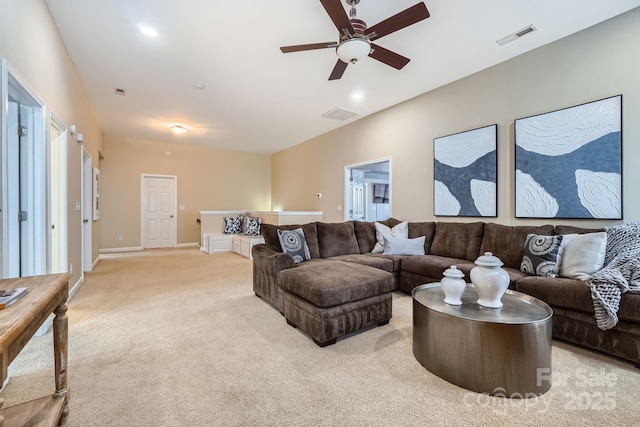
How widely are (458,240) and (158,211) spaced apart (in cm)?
720

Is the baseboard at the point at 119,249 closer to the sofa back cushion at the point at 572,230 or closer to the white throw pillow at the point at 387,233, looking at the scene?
the white throw pillow at the point at 387,233

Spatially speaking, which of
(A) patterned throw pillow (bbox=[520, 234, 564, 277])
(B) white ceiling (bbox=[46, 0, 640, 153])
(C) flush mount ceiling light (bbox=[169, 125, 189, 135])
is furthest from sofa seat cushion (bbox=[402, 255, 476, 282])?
(C) flush mount ceiling light (bbox=[169, 125, 189, 135])

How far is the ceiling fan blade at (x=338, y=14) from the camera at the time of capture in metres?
1.93

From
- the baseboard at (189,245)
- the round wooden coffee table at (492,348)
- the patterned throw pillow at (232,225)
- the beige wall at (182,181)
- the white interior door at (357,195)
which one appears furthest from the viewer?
the baseboard at (189,245)

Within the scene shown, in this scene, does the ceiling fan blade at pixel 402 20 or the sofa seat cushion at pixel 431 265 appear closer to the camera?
the ceiling fan blade at pixel 402 20

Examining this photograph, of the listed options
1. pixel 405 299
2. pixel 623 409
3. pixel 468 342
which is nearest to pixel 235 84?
pixel 405 299

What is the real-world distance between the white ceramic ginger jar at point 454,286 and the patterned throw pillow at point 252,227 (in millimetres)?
5260

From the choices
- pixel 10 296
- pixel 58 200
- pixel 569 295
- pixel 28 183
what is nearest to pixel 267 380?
pixel 10 296

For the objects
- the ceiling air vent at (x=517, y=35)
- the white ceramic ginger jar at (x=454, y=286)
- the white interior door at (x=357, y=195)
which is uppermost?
the ceiling air vent at (x=517, y=35)

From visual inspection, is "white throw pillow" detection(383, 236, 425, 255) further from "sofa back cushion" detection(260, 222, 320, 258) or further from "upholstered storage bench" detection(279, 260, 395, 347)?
"upholstered storage bench" detection(279, 260, 395, 347)

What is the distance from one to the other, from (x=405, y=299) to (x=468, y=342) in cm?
175

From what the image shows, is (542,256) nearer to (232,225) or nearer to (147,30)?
(147,30)

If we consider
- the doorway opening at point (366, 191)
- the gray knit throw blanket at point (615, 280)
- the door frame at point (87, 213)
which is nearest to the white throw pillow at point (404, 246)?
the doorway opening at point (366, 191)

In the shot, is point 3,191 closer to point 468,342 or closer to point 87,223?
point 468,342
